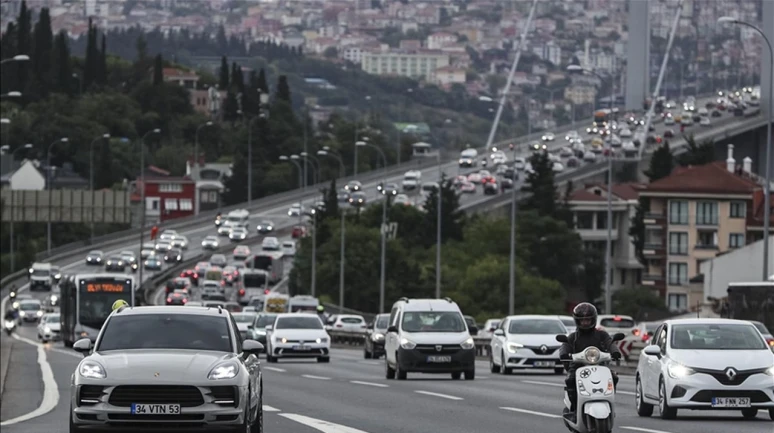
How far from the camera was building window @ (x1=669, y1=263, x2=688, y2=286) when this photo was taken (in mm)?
141750

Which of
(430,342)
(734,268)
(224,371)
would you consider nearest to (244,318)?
(430,342)

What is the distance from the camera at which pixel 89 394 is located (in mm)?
16812

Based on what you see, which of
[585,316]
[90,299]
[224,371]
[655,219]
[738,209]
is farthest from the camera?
[655,219]

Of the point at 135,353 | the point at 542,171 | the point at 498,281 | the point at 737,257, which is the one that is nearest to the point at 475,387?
the point at 135,353

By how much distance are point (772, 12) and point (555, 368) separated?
135 m

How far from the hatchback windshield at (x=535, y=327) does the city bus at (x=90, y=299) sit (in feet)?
76.7

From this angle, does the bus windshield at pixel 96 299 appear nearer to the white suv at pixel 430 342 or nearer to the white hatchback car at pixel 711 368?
the white suv at pixel 430 342

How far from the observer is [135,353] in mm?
17547

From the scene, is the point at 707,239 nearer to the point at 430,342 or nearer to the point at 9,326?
the point at 9,326

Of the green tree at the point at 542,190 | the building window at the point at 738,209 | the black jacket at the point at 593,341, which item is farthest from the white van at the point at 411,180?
the black jacket at the point at 593,341

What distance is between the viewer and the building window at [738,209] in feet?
450

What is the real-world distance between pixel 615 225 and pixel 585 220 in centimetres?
265

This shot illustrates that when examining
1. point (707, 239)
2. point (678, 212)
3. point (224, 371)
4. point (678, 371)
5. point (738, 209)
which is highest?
point (224, 371)

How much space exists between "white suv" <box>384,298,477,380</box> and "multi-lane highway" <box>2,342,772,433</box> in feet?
1.12
